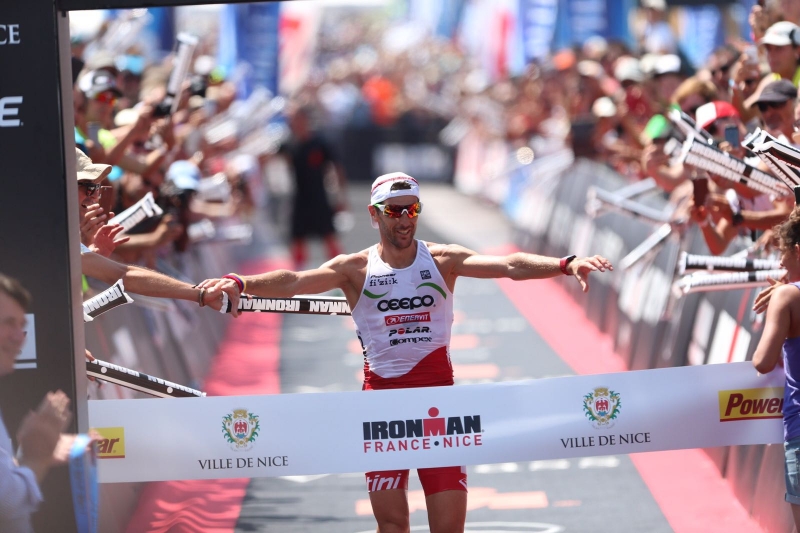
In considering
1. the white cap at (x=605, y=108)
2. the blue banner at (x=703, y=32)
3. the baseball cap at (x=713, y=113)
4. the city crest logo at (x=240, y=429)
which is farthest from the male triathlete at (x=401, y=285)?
the blue banner at (x=703, y=32)

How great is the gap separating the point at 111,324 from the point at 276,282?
2840mm

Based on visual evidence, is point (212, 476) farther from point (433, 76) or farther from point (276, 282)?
point (433, 76)

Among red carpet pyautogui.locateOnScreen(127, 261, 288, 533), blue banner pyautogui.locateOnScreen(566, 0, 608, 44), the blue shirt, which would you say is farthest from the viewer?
blue banner pyautogui.locateOnScreen(566, 0, 608, 44)

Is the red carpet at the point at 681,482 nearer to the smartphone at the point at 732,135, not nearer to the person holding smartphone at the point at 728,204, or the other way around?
the person holding smartphone at the point at 728,204

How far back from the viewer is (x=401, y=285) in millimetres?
6574

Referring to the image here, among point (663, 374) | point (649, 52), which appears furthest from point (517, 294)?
point (663, 374)

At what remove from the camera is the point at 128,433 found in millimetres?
6152

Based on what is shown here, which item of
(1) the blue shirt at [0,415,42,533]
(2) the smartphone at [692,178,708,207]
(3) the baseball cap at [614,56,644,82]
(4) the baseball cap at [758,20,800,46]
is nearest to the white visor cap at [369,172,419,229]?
(1) the blue shirt at [0,415,42,533]

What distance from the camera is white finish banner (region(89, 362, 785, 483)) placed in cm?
618

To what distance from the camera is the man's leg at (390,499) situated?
6234 mm

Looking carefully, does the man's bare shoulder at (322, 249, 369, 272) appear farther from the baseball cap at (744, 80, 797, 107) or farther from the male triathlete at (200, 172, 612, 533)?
the baseball cap at (744, 80, 797, 107)

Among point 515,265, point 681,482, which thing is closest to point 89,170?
point 515,265

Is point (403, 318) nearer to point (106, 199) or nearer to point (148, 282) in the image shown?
point (148, 282)

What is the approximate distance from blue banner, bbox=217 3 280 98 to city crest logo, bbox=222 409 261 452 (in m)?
18.4
